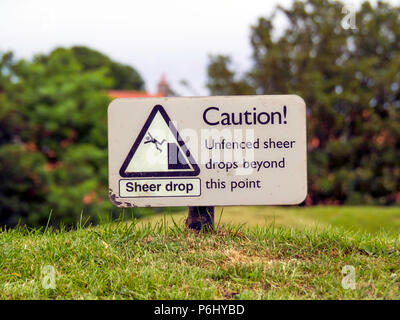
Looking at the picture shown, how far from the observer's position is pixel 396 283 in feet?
8.29

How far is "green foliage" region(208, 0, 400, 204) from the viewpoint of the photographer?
1803 centimetres

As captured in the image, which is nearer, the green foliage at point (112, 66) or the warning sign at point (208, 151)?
the warning sign at point (208, 151)

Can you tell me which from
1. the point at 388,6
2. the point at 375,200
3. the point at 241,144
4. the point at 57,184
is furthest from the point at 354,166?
the point at 241,144

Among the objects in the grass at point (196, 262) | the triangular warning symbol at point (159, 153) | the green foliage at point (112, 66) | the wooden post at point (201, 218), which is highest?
the green foliage at point (112, 66)

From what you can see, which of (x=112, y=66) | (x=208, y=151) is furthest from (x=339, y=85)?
(x=112, y=66)

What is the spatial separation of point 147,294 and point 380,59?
2011 centimetres

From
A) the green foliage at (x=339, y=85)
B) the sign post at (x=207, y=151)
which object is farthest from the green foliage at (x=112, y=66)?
the sign post at (x=207, y=151)

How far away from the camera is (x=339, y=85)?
62.6 ft

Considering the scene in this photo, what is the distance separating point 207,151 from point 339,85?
17.4m

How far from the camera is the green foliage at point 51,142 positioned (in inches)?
660

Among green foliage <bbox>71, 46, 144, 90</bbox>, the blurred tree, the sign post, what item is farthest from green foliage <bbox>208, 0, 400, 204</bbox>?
green foliage <bbox>71, 46, 144, 90</bbox>

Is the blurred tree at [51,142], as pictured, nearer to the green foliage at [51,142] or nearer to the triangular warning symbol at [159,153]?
the green foliage at [51,142]

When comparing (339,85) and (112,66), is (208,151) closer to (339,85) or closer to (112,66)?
(339,85)
